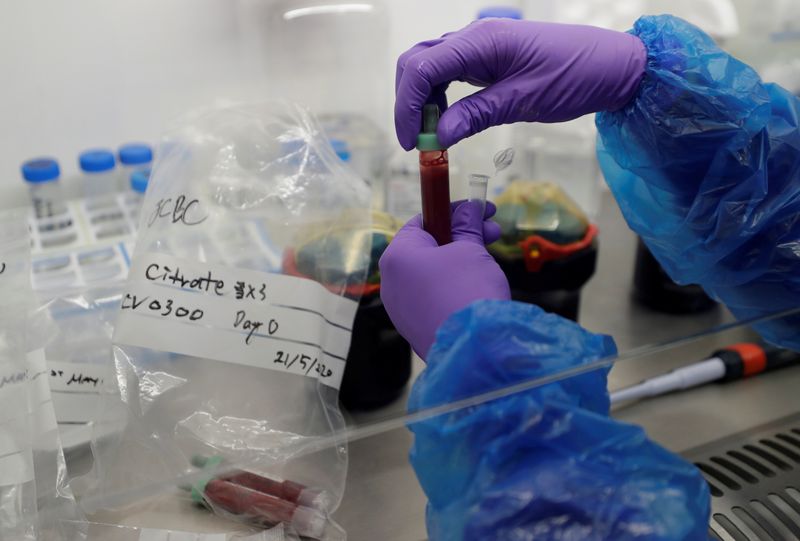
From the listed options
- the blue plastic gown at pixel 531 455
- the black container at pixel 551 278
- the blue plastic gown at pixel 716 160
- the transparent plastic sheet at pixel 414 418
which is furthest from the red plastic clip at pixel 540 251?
the blue plastic gown at pixel 531 455

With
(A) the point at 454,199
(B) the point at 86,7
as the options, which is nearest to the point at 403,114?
(A) the point at 454,199

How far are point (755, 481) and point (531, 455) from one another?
1.14 ft

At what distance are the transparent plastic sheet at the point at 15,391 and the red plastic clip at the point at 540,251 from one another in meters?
0.56

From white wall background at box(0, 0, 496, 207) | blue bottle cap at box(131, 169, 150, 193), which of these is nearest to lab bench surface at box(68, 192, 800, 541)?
blue bottle cap at box(131, 169, 150, 193)

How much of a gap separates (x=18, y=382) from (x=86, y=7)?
27.6 inches

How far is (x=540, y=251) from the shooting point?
902 mm

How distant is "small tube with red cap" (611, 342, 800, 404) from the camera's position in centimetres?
88

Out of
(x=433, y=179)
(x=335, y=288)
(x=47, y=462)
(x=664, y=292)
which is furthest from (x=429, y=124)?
(x=664, y=292)

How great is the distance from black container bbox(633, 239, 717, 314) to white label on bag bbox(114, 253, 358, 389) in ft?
1.81

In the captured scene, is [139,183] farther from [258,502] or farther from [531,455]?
[531,455]

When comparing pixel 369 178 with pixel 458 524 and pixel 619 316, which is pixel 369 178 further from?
pixel 458 524

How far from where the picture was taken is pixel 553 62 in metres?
0.68

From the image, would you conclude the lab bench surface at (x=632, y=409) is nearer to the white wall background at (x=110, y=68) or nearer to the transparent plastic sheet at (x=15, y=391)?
the transparent plastic sheet at (x=15, y=391)

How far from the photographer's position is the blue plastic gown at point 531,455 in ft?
1.56
